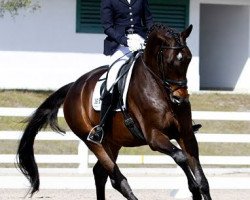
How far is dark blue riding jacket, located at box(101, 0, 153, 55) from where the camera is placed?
31.2 ft

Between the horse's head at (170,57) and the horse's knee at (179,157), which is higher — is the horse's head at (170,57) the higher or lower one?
the higher one

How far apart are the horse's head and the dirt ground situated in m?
3.26

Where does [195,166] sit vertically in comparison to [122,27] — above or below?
below

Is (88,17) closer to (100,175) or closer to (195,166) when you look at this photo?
(100,175)

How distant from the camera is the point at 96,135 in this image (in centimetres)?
937

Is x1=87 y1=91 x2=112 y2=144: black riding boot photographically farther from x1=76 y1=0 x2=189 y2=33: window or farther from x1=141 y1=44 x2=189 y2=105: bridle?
x1=76 y1=0 x2=189 y2=33: window

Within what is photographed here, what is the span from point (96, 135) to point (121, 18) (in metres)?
1.40

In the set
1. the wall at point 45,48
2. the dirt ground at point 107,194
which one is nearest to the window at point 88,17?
the wall at point 45,48

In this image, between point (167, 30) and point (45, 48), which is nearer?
point (167, 30)

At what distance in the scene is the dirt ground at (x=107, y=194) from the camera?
1128 cm

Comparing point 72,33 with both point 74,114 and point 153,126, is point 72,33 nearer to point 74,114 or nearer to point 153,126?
point 74,114

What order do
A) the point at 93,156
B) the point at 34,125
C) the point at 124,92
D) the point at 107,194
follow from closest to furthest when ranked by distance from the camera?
the point at 124,92
the point at 34,125
the point at 107,194
the point at 93,156

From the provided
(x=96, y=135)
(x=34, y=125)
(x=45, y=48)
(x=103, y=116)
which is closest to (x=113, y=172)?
(x=96, y=135)

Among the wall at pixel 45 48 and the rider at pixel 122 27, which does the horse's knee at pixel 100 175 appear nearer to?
the rider at pixel 122 27
